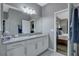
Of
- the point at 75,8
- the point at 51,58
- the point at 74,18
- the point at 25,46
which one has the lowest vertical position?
the point at 51,58

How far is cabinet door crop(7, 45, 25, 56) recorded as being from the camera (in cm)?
165

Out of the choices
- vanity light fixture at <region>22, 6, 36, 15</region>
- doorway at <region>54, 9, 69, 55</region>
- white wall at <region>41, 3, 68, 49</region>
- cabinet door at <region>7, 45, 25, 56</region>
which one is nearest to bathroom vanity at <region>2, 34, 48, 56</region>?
cabinet door at <region>7, 45, 25, 56</region>

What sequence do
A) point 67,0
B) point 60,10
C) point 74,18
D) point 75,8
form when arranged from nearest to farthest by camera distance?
1. point 74,18
2. point 75,8
3. point 67,0
4. point 60,10

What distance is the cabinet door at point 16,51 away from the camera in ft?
5.40

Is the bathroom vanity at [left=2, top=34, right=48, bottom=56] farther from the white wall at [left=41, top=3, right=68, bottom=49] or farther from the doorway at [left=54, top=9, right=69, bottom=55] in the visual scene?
the doorway at [left=54, top=9, right=69, bottom=55]

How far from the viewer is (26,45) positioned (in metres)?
1.96

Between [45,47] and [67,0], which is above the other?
[67,0]

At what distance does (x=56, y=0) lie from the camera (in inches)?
70.3

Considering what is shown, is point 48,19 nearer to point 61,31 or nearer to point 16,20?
point 61,31

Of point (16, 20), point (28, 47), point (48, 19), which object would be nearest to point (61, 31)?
point (48, 19)

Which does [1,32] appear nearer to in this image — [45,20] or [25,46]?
[25,46]

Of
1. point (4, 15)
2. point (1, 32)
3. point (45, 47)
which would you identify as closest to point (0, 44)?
point (1, 32)

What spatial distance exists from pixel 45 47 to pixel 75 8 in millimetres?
1084

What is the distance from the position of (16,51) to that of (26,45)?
0.28 meters
